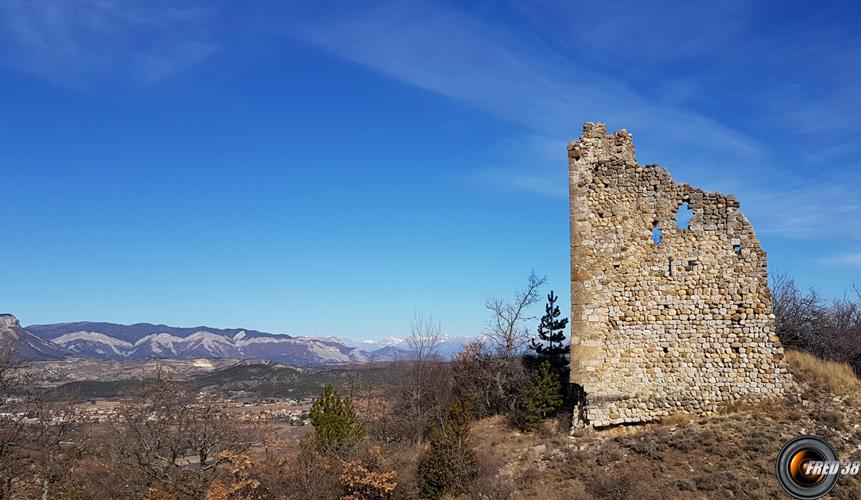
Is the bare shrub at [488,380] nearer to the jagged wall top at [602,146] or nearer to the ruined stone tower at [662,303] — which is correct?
the ruined stone tower at [662,303]

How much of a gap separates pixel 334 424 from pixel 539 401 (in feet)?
23.0

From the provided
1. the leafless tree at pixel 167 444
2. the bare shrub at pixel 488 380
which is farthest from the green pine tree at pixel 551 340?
the leafless tree at pixel 167 444

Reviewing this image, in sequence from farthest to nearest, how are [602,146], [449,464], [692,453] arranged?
[602,146]
[449,464]
[692,453]

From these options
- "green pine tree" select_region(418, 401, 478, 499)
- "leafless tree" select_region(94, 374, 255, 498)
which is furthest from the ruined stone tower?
"leafless tree" select_region(94, 374, 255, 498)

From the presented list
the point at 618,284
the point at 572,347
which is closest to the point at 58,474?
the point at 572,347

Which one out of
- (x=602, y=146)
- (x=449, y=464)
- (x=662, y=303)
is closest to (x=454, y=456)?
(x=449, y=464)

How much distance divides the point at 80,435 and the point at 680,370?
20560 mm

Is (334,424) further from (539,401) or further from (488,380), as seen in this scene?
(539,401)

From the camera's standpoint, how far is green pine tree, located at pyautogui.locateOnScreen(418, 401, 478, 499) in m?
15.3

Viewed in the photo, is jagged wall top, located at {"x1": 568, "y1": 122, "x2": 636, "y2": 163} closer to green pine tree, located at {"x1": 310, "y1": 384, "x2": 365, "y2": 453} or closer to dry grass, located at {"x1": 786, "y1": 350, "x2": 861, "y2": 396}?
dry grass, located at {"x1": 786, "y1": 350, "x2": 861, "y2": 396}

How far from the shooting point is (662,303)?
53.9ft

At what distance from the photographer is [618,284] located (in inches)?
662

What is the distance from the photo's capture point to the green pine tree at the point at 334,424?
1912cm

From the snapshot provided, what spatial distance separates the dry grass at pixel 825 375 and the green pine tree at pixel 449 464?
29.5 ft
